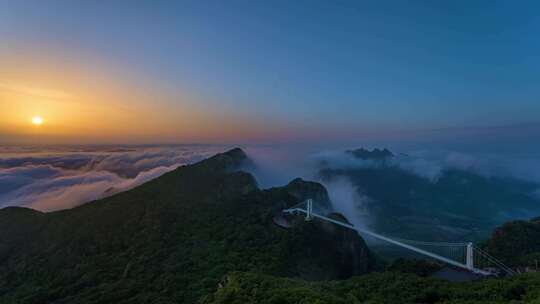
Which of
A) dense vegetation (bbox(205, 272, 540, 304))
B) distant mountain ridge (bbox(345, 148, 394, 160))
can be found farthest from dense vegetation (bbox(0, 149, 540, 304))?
distant mountain ridge (bbox(345, 148, 394, 160))

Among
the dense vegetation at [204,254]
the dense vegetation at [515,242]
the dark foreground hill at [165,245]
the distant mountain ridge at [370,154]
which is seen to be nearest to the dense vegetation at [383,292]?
the dense vegetation at [204,254]

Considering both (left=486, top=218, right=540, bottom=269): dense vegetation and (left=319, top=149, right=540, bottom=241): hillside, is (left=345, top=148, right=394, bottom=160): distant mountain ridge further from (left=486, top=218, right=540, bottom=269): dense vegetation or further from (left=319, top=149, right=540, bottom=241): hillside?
(left=486, top=218, right=540, bottom=269): dense vegetation

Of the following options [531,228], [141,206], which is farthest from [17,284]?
[531,228]

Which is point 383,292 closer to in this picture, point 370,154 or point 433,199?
point 433,199

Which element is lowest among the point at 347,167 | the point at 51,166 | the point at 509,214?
the point at 509,214

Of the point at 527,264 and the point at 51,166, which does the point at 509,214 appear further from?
the point at 51,166

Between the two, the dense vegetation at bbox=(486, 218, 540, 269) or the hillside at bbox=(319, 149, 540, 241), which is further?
the hillside at bbox=(319, 149, 540, 241)
